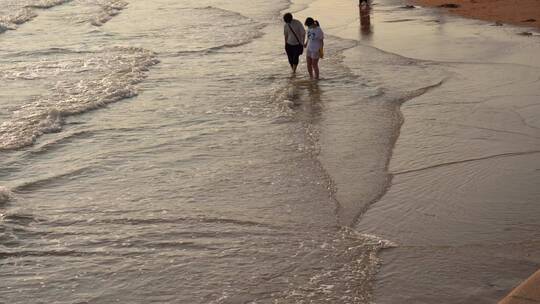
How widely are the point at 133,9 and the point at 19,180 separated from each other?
70.3 ft

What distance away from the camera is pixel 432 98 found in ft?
47.9

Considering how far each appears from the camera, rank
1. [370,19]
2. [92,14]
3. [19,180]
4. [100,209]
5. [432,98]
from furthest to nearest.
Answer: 1. [92,14]
2. [370,19]
3. [432,98]
4. [19,180]
5. [100,209]

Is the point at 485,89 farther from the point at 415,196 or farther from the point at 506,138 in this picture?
the point at 415,196

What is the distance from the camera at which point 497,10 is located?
25078mm

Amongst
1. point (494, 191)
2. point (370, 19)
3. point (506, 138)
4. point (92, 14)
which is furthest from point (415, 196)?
point (92, 14)

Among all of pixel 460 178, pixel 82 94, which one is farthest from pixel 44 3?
pixel 460 178

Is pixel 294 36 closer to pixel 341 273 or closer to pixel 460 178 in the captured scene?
pixel 460 178

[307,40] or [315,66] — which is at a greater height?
[307,40]

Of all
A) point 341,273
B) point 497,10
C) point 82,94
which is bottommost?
point 497,10

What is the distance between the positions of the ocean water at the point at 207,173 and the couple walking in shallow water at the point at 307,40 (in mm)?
417

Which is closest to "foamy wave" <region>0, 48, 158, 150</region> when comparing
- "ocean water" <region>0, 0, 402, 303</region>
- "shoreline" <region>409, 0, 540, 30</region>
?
"ocean water" <region>0, 0, 402, 303</region>

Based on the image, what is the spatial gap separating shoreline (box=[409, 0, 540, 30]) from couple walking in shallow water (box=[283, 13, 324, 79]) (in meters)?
8.09

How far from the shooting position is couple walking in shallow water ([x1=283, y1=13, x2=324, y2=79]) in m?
15.7

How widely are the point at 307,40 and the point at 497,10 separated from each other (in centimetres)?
1099
